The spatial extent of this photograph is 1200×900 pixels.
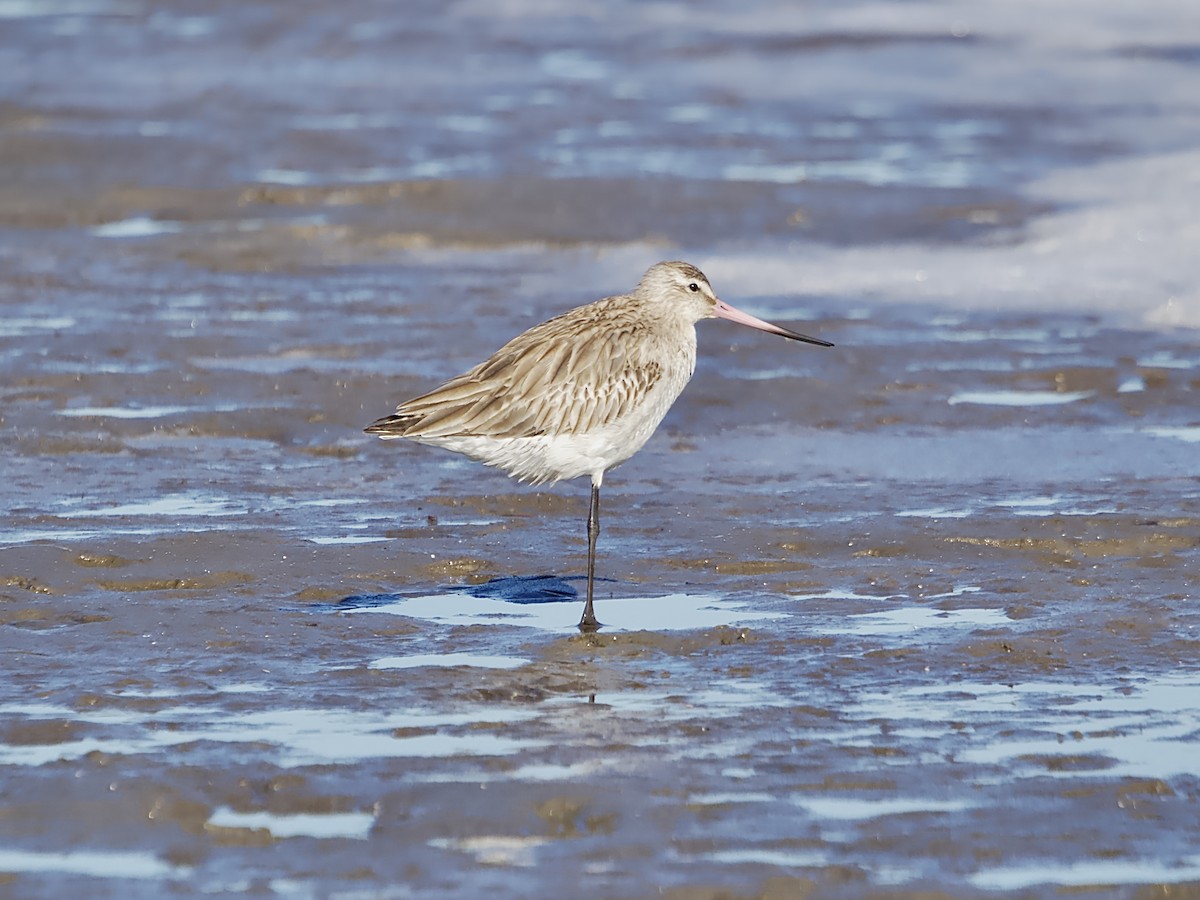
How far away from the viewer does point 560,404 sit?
312 inches

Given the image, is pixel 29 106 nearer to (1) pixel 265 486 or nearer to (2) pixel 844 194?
(2) pixel 844 194

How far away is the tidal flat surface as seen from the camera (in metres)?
5.64

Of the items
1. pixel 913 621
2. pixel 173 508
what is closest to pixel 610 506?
pixel 173 508

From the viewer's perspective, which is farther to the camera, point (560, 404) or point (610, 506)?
point (610, 506)

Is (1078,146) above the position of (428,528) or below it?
above

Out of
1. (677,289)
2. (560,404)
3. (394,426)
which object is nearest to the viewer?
(394,426)

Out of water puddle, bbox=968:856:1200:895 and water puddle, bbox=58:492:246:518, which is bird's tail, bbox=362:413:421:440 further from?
water puddle, bbox=968:856:1200:895

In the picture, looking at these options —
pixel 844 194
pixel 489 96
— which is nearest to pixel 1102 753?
pixel 844 194

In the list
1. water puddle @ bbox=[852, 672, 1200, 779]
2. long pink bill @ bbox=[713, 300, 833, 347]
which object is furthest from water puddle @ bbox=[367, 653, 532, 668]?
long pink bill @ bbox=[713, 300, 833, 347]

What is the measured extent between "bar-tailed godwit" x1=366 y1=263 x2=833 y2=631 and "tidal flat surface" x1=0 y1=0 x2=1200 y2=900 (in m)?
0.57

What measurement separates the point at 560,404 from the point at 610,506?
56.1 inches

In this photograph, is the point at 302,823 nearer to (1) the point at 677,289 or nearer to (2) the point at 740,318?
(1) the point at 677,289

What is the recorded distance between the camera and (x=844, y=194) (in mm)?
16109

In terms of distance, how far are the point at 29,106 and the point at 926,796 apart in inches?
604
